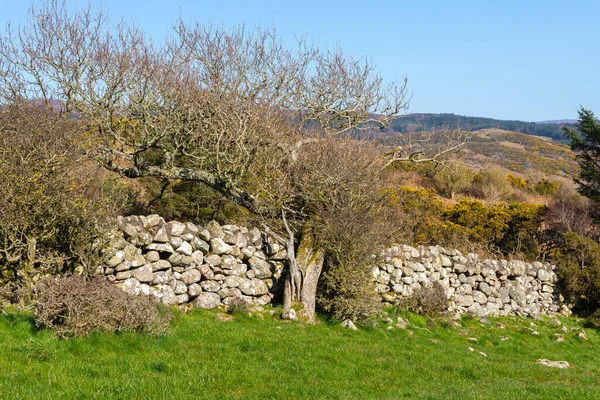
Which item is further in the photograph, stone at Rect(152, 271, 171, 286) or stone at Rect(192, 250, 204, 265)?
stone at Rect(192, 250, 204, 265)

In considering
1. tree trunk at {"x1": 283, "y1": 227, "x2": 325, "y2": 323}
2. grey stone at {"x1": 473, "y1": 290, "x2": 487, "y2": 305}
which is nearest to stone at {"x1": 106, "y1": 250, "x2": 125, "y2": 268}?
tree trunk at {"x1": 283, "y1": 227, "x2": 325, "y2": 323}

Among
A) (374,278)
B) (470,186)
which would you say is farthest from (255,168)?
(470,186)

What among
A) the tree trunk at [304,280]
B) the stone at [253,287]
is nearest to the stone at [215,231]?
the stone at [253,287]

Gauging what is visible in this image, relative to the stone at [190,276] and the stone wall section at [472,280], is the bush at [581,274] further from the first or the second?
the stone at [190,276]

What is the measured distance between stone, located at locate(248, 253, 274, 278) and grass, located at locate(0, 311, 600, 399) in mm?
1436

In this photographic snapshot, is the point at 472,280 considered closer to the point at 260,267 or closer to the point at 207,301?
the point at 260,267

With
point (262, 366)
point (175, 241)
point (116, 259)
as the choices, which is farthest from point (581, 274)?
point (116, 259)

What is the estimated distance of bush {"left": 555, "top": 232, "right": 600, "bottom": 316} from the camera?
2069 centimetres

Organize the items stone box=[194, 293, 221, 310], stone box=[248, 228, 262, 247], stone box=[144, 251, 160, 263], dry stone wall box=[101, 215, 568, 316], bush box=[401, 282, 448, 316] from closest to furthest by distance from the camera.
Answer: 1. dry stone wall box=[101, 215, 568, 316]
2. stone box=[144, 251, 160, 263]
3. stone box=[194, 293, 221, 310]
4. stone box=[248, 228, 262, 247]
5. bush box=[401, 282, 448, 316]

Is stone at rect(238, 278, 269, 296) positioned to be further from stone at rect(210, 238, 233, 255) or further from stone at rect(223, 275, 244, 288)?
stone at rect(210, 238, 233, 255)

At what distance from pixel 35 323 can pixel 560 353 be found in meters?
12.8

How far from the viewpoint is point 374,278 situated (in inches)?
628

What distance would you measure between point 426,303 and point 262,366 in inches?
338

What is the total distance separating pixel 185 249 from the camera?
43.1 feet
